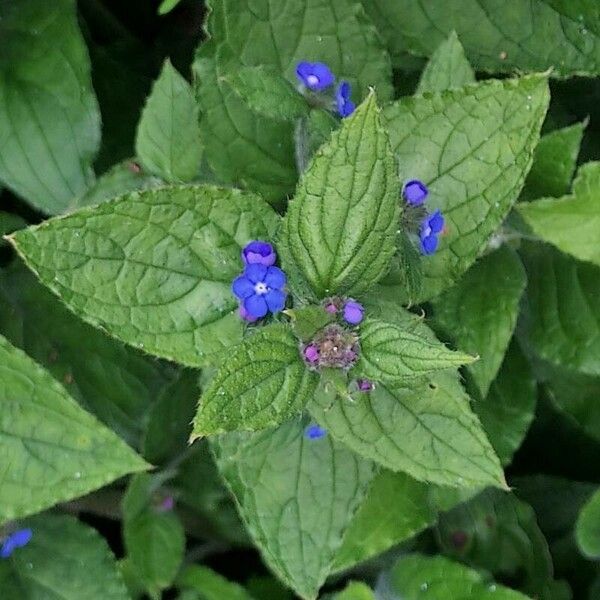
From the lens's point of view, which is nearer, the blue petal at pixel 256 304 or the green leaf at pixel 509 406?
the blue petal at pixel 256 304

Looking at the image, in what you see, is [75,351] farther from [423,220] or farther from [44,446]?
[423,220]

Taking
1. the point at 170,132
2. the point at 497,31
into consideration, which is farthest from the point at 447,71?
the point at 170,132

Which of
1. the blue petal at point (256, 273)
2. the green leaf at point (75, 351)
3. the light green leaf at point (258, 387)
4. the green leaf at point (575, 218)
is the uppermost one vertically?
the blue petal at point (256, 273)

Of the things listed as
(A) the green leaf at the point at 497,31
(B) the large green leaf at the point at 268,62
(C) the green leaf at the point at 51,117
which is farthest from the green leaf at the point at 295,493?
(A) the green leaf at the point at 497,31

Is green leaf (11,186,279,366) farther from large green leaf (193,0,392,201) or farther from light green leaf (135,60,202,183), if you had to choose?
light green leaf (135,60,202,183)

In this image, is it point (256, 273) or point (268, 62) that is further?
point (268, 62)

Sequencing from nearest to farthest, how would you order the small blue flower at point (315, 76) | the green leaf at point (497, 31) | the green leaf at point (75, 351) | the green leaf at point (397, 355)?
the green leaf at point (397, 355)
the small blue flower at point (315, 76)
the green leaf at point (497, 31)
the green leaf at point (75, 351)

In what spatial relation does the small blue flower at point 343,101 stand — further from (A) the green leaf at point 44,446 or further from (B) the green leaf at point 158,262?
(A) the green leaf at point 44,446
